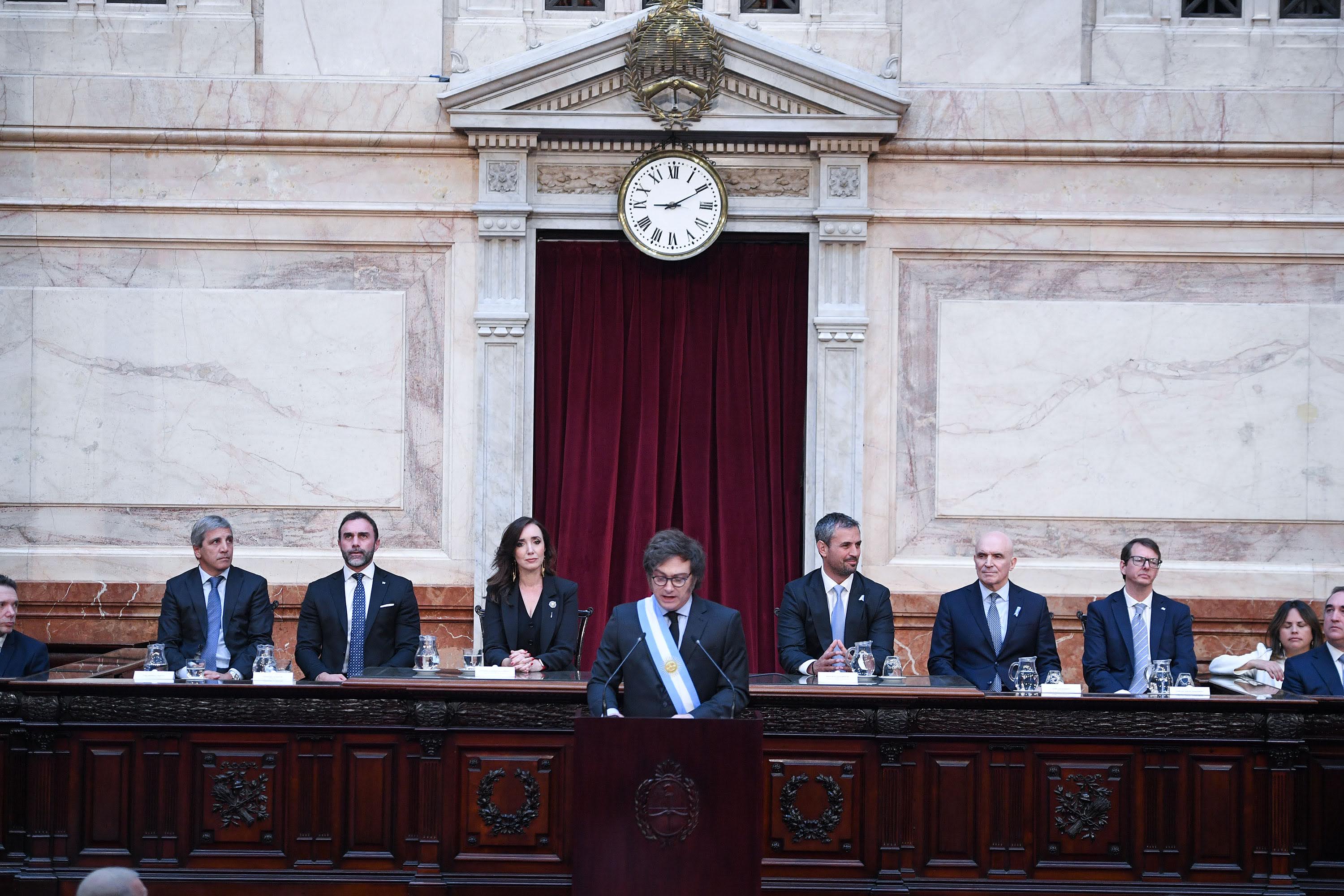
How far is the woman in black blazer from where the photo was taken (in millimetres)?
6461

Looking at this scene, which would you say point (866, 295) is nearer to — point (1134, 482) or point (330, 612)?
point (1134, 482)

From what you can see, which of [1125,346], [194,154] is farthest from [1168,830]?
[194,154]

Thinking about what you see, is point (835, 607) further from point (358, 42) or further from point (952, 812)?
point (358, 42)

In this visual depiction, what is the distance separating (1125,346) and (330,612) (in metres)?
4.55

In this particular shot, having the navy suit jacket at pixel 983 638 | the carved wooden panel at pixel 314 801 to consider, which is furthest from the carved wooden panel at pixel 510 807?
the navy suit jacket at pixel 983 638

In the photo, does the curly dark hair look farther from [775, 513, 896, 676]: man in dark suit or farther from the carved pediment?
the carved pediment

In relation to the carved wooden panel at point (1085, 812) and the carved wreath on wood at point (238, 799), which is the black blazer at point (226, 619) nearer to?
the carved wreath on wood at point (238, 799)

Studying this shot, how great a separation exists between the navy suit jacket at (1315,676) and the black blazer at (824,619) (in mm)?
1764

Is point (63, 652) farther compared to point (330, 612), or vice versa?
point (63, 652)

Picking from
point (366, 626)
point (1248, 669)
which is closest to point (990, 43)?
point (1248, 669)

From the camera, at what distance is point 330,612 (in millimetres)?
6539

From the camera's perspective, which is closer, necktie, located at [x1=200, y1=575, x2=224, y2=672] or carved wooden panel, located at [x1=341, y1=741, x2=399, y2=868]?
carved wooden panel, located at [x1=341, y1=741, x2=399, y2=868]

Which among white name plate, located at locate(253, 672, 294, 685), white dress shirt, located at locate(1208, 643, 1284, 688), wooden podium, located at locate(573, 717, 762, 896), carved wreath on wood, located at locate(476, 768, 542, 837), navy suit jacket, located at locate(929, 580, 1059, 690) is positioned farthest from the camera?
white dress shirt, located at locate(1208, 643, 1284, 688)

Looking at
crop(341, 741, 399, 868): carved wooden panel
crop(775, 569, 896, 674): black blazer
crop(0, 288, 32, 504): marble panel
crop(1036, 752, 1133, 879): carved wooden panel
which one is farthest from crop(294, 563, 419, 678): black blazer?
crop(1036, 752, 1133, 879): carved wooden panel
